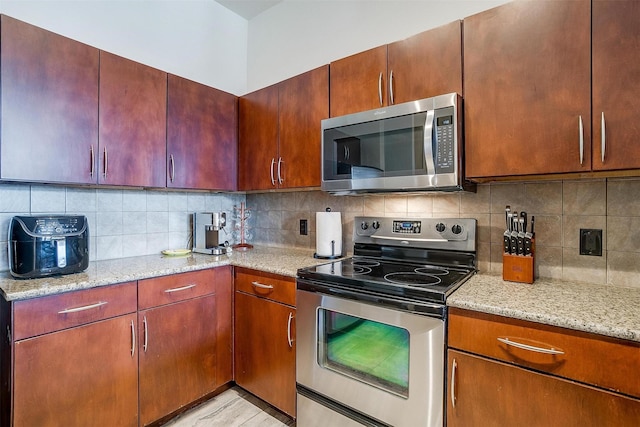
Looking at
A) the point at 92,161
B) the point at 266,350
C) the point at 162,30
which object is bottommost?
the point at 266,350

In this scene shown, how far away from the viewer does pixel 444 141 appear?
4.73 feet

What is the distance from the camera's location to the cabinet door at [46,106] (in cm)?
145

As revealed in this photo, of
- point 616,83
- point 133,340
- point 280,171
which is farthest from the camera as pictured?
point 280,171

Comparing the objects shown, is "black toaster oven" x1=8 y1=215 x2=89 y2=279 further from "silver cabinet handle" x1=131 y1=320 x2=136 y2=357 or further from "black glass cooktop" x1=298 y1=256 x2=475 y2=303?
"black glass cooktop" x1=298 y1=256 x2=475 y2=303

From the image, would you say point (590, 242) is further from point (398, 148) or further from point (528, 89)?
point (398, 148)

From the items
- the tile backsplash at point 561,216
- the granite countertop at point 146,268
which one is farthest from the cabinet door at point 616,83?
the granite countertop at point 146,268

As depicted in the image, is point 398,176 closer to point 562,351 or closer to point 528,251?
point 528,251

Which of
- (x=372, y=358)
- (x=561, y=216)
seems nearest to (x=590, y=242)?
(x=561, y=216)

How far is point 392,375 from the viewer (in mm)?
1379

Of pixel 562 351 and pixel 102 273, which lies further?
pixel 102 273

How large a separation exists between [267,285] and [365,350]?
0.68 m

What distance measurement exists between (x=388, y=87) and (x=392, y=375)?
140cm

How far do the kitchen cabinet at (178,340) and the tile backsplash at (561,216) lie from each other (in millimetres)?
1266

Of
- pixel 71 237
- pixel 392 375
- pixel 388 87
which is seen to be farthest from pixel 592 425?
pixel 71 237
